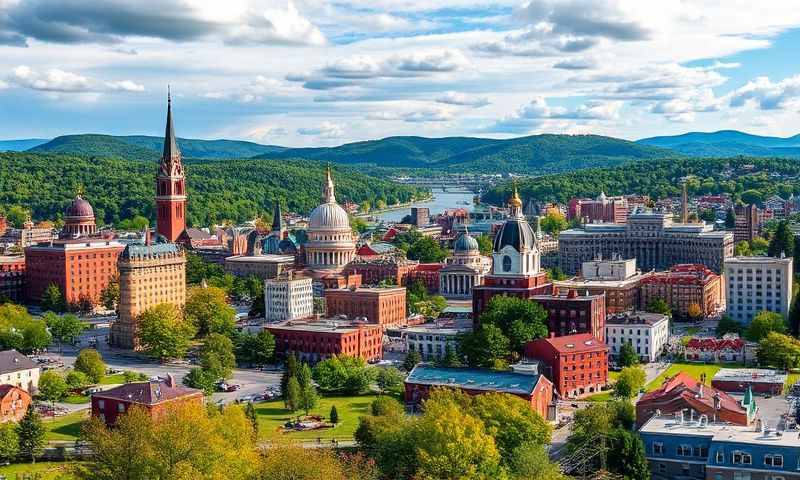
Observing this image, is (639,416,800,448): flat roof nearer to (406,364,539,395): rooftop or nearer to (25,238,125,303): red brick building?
(406,364,539,395): rooftop

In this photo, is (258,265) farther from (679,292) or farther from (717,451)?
(717,451)

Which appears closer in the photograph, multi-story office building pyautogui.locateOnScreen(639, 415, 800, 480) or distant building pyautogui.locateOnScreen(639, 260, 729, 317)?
multi-story office building pyautogui.locateOnScreen(639, 415, 800, 480)

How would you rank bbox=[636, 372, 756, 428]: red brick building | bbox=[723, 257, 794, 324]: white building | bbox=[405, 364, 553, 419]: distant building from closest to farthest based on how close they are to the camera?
bbox=[636, 372, 756, 428]: red brick building < bbox=[405, 364, 553, 419]: distant building < bbox=[723, 257, 794, 324]: white building

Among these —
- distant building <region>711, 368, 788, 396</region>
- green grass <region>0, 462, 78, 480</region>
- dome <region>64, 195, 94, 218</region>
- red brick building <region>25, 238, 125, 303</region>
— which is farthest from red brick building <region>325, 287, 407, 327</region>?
green grass <region>0, 462, 78, 480</region>

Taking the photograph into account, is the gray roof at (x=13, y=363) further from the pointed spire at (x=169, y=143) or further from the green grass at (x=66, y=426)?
the pointed spire at (x=169, y=143)

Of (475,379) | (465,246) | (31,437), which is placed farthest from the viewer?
(465,246)

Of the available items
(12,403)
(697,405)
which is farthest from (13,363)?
(697,405)
